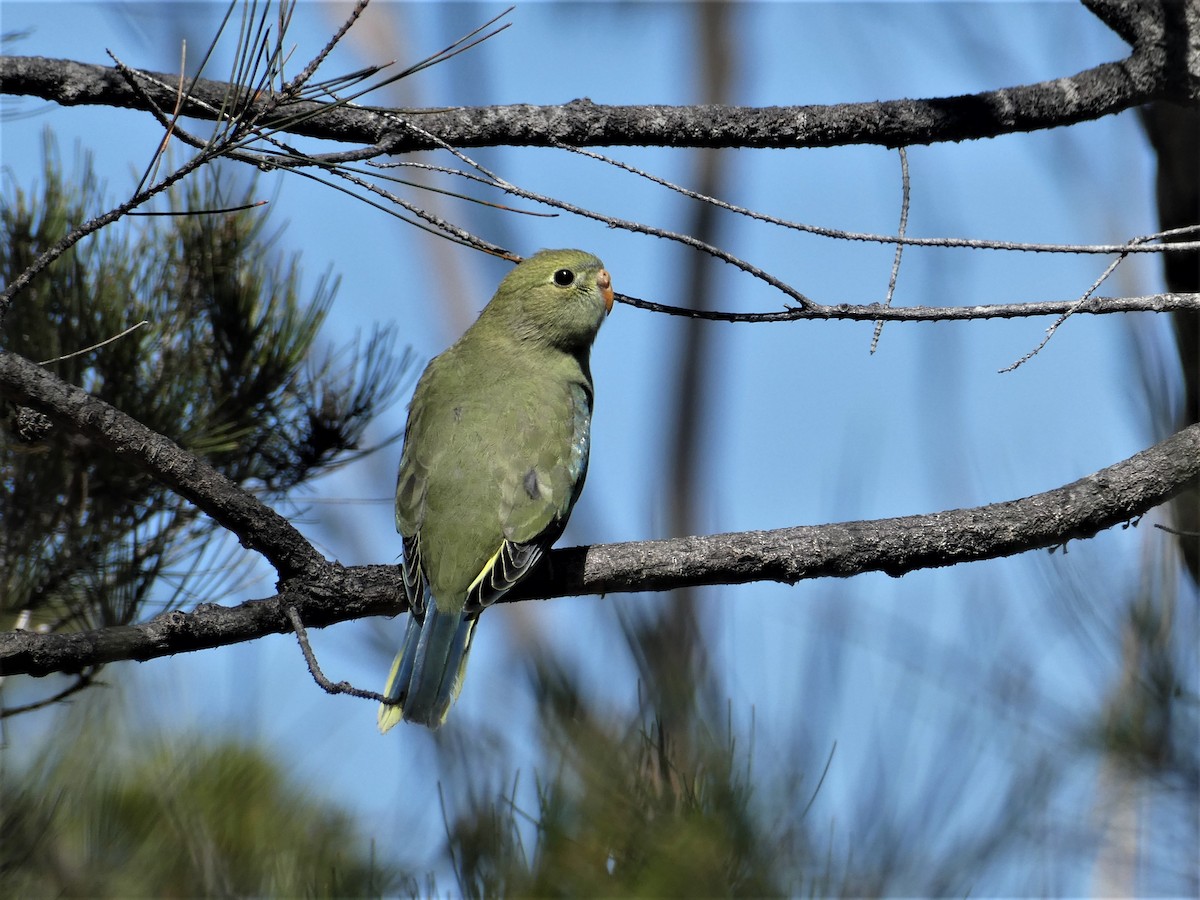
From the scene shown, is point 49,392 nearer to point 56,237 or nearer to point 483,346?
point 56,237

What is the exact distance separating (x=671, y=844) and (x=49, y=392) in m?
1.60

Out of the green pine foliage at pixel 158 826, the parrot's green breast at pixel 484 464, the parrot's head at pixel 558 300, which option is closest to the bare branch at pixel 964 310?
the parrot's green breast at pixel 484 464

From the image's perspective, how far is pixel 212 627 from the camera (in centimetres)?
262

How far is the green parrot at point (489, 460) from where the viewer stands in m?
3.40

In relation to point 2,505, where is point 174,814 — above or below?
below

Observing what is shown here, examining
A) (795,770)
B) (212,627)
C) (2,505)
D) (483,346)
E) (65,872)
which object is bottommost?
(65,872)

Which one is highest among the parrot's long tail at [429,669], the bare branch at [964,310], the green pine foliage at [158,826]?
the bare branch at [964,310]

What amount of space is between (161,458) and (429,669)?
1078 millimetres

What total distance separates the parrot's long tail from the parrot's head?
1473 mm

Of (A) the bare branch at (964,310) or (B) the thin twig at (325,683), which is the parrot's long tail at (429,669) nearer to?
(B) the thin twig at (325,683)

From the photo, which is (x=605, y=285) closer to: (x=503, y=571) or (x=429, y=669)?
(x=503, y=571)

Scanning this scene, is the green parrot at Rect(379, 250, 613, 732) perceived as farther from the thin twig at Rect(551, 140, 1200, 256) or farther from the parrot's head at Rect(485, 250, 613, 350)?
the thin twig at Rect(551, 140, 1200, 256)

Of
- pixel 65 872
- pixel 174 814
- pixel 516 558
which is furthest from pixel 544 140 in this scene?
pixel 65 872

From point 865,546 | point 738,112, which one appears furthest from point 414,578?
point 738,112
